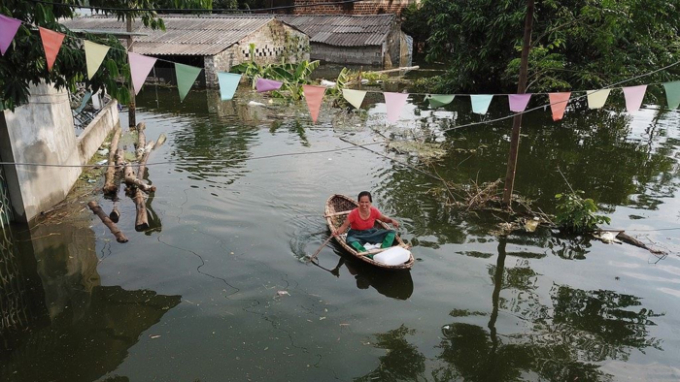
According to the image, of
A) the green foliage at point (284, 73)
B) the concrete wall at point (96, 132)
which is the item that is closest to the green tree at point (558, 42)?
the green foliage at point (284, 73)

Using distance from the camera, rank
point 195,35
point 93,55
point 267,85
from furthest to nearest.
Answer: point 195,35 < point 267,85 < point 93,55

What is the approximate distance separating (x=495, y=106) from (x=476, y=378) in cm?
1655

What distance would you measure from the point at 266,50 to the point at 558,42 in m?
16.0

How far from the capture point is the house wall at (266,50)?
22.8 metres

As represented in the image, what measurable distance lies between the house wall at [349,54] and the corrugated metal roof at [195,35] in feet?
24.3

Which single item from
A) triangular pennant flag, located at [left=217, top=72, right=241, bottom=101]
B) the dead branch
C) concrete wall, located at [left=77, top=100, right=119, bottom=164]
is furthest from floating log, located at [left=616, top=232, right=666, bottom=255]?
concrete wall, located at [left=77, top=100, right=119, bottom=164]

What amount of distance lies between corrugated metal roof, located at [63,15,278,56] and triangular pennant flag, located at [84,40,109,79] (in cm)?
1723

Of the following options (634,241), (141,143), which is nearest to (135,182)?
(141,143)

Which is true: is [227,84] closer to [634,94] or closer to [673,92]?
[634,94]

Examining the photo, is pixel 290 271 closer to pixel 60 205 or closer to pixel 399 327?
pixel 399 327

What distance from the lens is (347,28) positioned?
3275cm

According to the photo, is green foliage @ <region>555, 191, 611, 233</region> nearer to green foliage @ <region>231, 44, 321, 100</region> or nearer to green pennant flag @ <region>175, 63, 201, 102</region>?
green pennant flag @ <region>175, 63, 201, 102</region>

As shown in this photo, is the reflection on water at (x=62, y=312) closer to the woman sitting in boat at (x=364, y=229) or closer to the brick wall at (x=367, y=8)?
the woman sitting in boat at (x=364, y=229)

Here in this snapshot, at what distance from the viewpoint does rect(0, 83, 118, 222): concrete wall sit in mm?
7961
